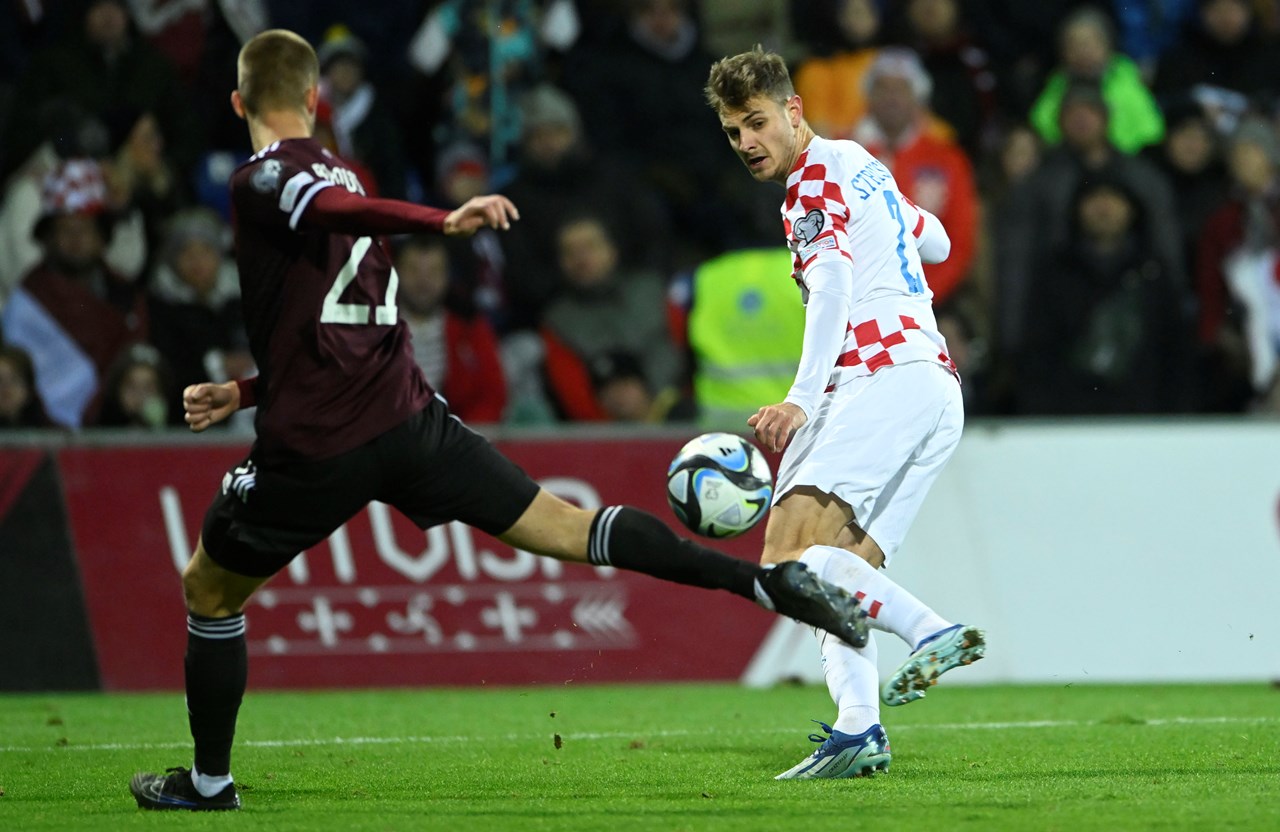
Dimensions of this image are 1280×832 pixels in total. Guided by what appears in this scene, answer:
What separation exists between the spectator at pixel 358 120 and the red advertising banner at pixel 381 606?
2922 mm

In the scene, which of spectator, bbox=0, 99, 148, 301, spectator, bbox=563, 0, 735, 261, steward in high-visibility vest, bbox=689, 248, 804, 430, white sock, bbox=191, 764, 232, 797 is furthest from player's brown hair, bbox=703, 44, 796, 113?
spectator, bbox=563, 0, 735, 261

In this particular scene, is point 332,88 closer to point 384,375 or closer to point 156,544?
point 156,544

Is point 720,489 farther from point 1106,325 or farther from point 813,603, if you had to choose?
point 1106,325

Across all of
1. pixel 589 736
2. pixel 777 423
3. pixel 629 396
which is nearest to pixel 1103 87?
pixel 629 396

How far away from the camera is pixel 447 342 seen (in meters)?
11.4

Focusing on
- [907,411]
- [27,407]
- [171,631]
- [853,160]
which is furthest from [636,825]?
[27,407]

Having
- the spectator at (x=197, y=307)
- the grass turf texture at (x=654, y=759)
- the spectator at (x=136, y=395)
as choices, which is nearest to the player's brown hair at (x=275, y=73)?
the grass turf texture at (x=654, y=759)

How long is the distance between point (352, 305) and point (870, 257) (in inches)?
71.1

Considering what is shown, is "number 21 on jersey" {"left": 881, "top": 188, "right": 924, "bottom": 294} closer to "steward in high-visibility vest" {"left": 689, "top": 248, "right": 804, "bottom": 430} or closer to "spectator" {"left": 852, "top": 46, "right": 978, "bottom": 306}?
"steward in high-visibility vest" {"left": 689, "top": 248, "right": 804, "bottom": 430}

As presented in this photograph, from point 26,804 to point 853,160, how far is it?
3317mm

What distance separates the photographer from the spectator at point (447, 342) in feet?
37.0

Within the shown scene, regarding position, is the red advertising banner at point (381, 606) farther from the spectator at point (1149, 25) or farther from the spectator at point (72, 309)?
the spectator at point (1149, 25)

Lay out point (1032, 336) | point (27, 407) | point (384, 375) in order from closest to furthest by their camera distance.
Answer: point (384, 375) < point (27, 407) < point (1032, 336)

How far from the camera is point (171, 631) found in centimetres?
989
